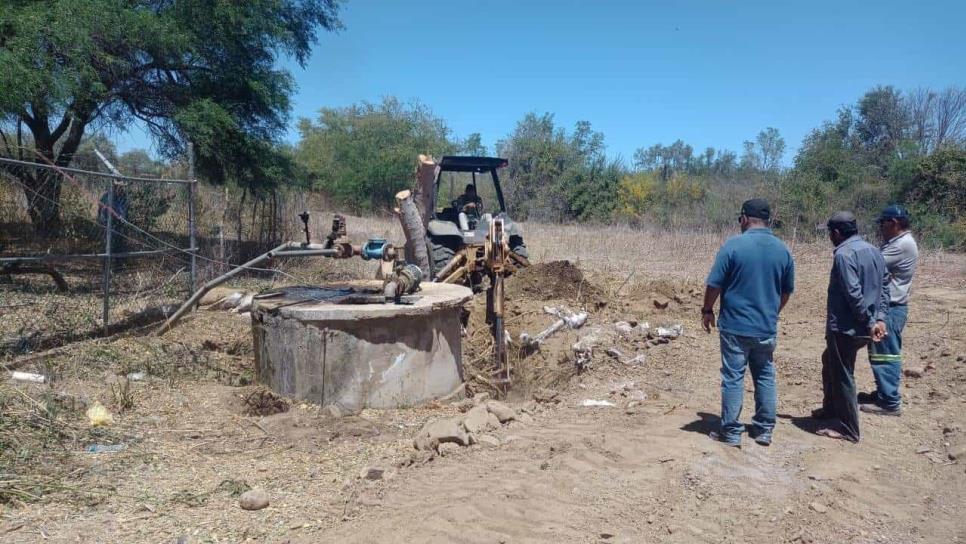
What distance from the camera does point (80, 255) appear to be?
22.6ft

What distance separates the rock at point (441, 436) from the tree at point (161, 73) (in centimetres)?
836

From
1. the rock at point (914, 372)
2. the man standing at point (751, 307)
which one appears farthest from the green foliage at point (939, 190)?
the man standing at point (751, 307)

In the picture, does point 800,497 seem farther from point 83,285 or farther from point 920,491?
point 83,285

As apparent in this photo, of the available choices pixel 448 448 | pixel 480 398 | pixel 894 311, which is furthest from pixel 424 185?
pixel 894 311

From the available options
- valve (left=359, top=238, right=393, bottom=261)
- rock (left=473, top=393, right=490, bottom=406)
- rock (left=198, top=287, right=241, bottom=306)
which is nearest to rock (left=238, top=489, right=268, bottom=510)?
rock (left=473, top=393, right=490, bottom=406)

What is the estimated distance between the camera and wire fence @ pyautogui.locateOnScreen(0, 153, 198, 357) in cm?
685

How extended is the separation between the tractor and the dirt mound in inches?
10.0

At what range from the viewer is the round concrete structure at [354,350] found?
571 cm

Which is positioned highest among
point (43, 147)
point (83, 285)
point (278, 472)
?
point (43, 147)

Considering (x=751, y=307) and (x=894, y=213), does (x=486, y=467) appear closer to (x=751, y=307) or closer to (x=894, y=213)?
(x=751, y=307)

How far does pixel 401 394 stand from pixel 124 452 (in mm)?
2188

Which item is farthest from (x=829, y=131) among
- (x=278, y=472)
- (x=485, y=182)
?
(x=278, y=472)

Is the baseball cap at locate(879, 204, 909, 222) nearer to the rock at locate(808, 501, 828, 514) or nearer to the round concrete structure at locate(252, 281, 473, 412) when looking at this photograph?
the rock at locate(808, 501, 828, 514)

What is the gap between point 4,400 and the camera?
4.91 meters
